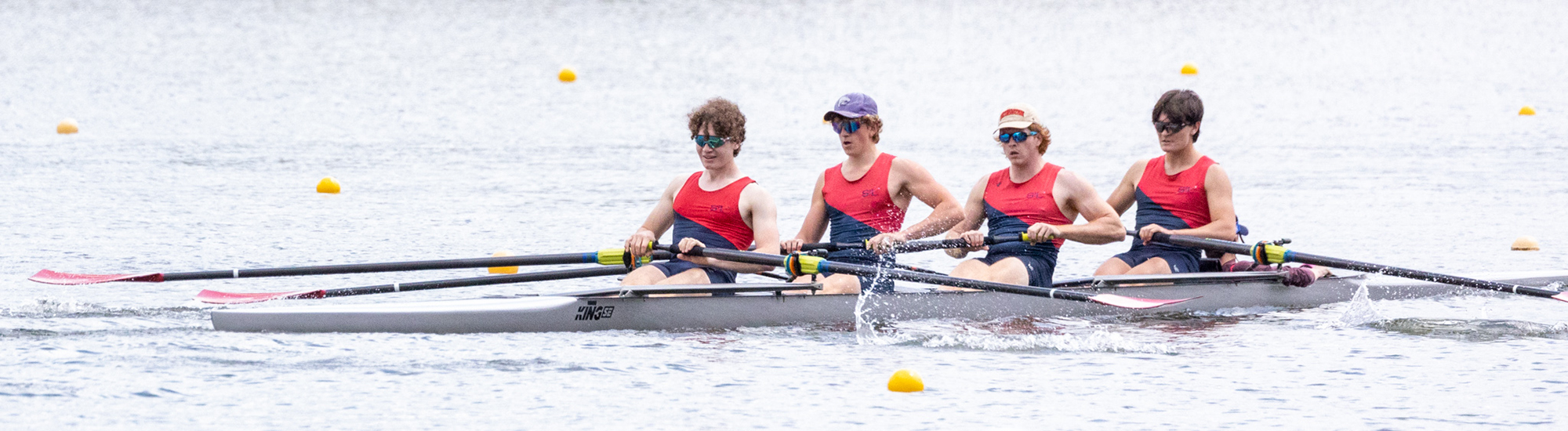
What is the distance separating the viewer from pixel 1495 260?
33.8 feet

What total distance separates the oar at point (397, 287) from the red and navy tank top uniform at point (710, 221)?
505mm

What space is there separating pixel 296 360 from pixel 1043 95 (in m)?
15.9

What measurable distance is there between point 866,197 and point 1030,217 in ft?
2.34

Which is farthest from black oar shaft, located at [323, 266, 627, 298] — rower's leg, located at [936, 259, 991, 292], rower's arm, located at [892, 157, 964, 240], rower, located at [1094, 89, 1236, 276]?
rower, located at [1094, 89, 1236, 276]

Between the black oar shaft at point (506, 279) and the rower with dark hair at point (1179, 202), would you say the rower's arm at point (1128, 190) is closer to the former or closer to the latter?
the rower with dark hair at point (1179, 202)

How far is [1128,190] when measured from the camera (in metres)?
8.59

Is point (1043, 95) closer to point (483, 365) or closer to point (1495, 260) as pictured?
point (1495, 260)

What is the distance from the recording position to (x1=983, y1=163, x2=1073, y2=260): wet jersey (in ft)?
26.0

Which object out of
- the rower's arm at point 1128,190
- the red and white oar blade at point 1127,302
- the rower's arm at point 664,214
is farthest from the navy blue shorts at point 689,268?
the rower's arm at point 1128,190

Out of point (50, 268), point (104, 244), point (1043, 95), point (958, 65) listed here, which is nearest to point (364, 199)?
point (104, 244)

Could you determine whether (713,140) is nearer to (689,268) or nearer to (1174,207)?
(689,268)

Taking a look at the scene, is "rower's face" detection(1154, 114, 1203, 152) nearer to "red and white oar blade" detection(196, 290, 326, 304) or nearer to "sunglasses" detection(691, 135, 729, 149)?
"sunglasses" detection(691, 135, 729, 149)

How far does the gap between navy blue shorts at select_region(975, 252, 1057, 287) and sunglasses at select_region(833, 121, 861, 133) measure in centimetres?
80

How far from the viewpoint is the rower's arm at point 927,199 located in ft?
25.9
